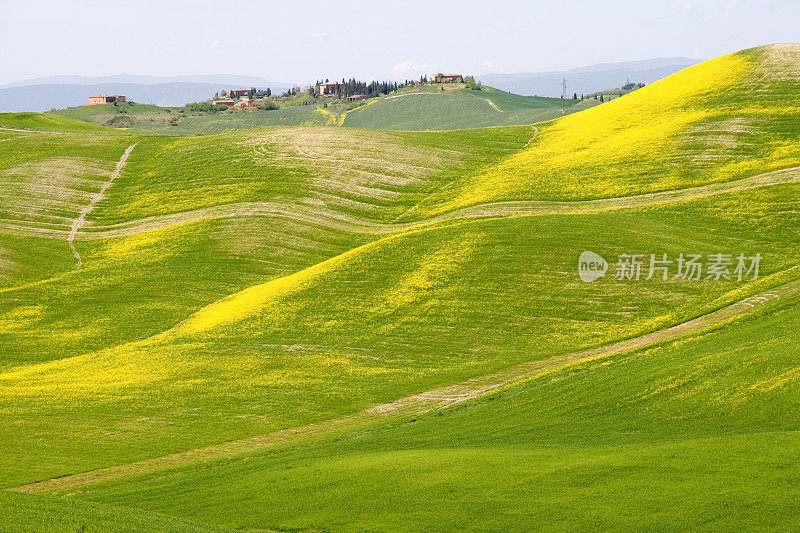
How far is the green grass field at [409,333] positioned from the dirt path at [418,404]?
0.33 meters

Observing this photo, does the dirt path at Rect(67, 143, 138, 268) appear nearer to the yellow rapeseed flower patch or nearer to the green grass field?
the green grass field

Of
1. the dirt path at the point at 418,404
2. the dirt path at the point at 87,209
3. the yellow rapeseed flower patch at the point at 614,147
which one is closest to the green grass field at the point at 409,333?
the dirt path at the point at 418,404

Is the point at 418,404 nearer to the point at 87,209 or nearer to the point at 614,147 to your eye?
the point at 87,209

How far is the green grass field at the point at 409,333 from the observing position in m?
26.8

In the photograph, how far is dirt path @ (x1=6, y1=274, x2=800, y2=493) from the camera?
3656 centimetres

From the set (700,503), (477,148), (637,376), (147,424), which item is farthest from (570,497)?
Answer: (477,148)

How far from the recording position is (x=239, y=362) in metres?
52.8

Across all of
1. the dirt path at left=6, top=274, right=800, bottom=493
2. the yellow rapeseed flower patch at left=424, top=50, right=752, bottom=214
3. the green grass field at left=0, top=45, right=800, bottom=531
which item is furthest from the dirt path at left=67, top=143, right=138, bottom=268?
the dirt path at left=6, top=274, right=800, bottom=493

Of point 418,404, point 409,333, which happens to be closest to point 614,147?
point 409,333

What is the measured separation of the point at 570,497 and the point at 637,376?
51.1ft

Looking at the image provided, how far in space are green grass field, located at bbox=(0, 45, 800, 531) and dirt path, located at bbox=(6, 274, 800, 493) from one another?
328 millimetres

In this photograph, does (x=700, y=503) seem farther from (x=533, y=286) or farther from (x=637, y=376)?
(x=533, y=286)

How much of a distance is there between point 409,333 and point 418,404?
1241cm

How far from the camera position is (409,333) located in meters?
57.0
